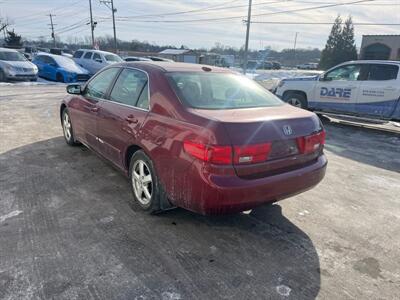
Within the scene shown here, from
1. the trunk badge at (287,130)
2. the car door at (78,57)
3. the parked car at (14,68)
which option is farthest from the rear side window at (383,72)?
the car door at (78,57)

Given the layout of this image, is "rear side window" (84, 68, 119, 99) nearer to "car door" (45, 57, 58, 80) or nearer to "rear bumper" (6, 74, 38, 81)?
"rear bumper" (6, 74, 38, 81)

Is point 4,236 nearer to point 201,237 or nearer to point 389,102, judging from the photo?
point 201,237

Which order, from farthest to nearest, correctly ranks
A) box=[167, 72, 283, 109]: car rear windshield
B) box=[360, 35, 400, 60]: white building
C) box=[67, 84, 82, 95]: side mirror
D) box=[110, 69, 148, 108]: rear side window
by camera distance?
1. box=[360, 35, 400, 60]: white building
2. box=[67, 84, 82, 95]: side mirror
3. box=[110, 69, 148, 108]: rear side window
4. box=[167, 72, 283, 109]: car rear windshield

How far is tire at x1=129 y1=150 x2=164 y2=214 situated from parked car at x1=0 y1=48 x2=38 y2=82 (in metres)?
15.7

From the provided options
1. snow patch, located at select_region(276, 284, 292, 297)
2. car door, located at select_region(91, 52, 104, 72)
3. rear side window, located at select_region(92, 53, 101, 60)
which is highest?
rear side window, located at select_region(92, 53, 101, 60)

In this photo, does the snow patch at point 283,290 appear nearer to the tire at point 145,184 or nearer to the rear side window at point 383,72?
the tire at point 145,184

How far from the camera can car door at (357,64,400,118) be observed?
8.20 metres

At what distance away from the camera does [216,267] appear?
2.78 m

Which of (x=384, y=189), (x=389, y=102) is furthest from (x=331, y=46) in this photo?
(x=384, y=189)

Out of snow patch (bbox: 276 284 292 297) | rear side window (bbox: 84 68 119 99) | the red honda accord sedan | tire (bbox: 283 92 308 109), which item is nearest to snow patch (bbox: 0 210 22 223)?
the red honda accord sedan

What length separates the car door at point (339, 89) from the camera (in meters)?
8.84

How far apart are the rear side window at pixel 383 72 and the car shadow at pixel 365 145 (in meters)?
1.41

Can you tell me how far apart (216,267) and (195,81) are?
6.40 feet

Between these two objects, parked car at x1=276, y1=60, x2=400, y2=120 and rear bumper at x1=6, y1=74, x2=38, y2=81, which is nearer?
parked car at x1=276, y1=60, x2=400, y2=120
